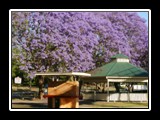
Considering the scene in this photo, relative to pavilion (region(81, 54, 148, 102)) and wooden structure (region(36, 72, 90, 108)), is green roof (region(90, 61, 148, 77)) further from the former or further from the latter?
wooden structure (region(36, 72, 90, 108))

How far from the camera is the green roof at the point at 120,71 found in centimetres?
1891

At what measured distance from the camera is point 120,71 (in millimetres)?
19172

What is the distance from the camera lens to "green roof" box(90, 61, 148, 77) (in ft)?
Answer: 62.0

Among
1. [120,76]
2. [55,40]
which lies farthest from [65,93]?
[55,40]

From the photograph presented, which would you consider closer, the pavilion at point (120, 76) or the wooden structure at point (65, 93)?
the wooden structure at point (65, 93)

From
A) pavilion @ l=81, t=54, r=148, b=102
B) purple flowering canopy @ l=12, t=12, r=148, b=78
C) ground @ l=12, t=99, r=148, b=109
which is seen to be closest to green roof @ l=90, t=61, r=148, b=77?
pavilion @ l=81, t=54, r=148, b=102

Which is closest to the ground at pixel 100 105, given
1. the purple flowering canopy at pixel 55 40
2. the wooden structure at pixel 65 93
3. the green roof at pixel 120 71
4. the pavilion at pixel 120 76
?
the pavilion at pixel 120 76

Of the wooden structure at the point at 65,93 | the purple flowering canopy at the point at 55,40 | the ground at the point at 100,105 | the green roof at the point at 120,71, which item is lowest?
the ground at the point at 100,105

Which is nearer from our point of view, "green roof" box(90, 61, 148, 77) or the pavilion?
the pavilion

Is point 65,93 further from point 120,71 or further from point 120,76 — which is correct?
point 120,71

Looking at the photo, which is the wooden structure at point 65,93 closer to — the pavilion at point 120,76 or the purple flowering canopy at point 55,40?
the pavilion at point 120,76

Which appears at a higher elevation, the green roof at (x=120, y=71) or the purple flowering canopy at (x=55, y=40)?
the purple flowering canopy at (x=55, y=40)
